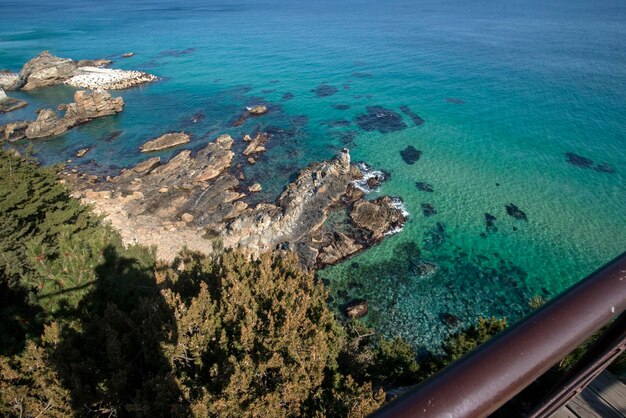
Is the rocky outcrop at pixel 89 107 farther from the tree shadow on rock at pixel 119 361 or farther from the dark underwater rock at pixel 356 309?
the dark underwater rock at pixel 356 309

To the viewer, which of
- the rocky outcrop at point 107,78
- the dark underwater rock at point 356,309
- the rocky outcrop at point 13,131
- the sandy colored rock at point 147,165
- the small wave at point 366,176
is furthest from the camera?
the rocky outcrop at point 107,78

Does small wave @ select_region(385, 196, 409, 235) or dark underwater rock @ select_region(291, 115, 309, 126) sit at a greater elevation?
dark underwater rock @ select_region(291, 115, 309, 126)

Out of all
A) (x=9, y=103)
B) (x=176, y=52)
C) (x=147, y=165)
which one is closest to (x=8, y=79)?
(x=9, y=103)

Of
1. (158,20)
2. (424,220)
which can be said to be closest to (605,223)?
(424,220)

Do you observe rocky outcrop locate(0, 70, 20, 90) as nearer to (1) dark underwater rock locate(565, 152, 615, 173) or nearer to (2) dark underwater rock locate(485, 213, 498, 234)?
(2) dark underwater rock locate(485, 213, 498, 234)

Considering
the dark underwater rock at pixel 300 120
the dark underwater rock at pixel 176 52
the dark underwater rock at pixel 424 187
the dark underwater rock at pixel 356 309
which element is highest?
the dark underwater rock at pixel 176 52

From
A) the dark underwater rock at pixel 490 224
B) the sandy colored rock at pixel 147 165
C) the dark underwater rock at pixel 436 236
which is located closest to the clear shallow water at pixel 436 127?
the dark underwater rock at pixel 436 236

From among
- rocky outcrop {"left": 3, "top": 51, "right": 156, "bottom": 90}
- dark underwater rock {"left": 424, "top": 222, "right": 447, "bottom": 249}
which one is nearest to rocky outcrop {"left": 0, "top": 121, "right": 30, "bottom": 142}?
rocky outcrop {"left": 3, "top": 51, "right": 156, "bottom": 90}
